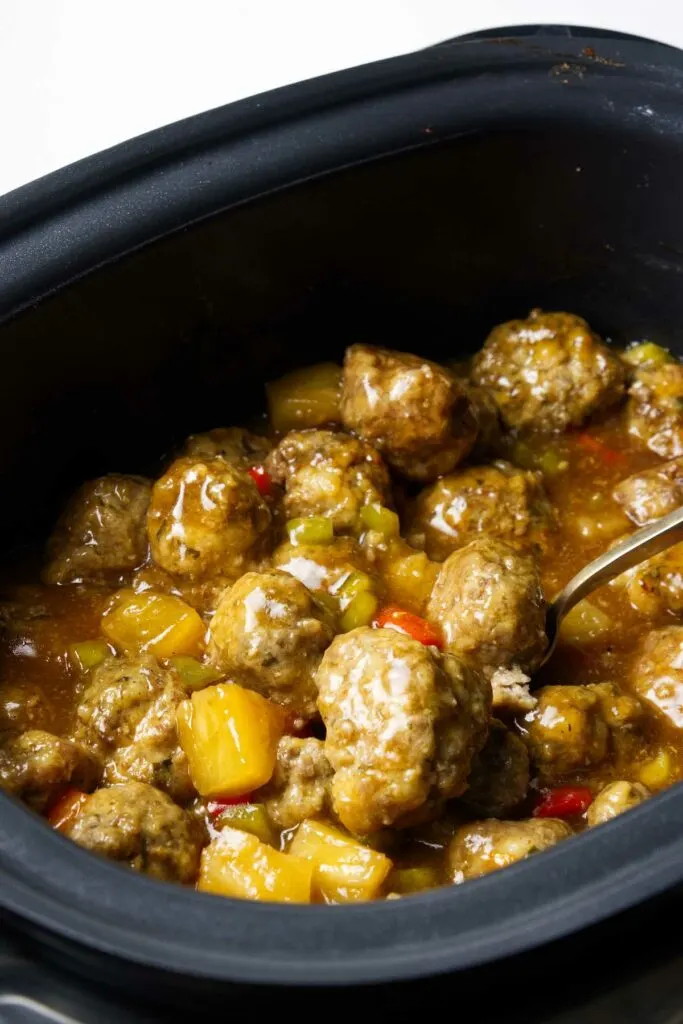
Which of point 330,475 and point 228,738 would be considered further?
point 330,475

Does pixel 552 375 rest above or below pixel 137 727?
above

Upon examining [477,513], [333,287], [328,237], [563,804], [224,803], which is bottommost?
[563,804]

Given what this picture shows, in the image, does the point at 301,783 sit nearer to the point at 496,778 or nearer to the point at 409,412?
the point at 496,778

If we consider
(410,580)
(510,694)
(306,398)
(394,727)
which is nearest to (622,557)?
(510,694)

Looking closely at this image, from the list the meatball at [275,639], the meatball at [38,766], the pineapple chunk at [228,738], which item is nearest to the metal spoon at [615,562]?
the meatball at [275,639]

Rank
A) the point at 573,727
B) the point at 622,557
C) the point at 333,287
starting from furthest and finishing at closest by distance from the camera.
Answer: the point at 333,287 < the point at 622,557 < the point at 573,727

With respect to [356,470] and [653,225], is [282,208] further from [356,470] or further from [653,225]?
[653,225]

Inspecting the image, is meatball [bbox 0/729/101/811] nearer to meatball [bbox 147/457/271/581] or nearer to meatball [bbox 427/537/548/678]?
meatball [bbox 147/457/271/581]

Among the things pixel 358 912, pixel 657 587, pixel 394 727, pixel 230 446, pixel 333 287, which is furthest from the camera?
pixel 333 287
